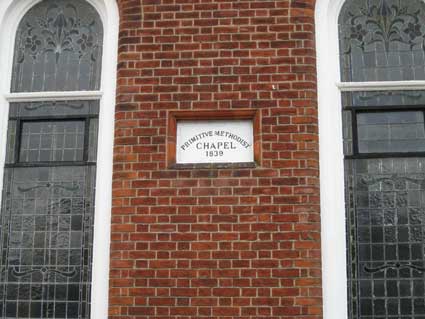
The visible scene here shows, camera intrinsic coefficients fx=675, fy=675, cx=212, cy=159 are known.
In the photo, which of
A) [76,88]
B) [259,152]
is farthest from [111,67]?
[259,152]

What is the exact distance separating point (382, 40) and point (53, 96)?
10.2 ft

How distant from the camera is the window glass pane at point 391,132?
6.00 metres

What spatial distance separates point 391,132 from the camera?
6.04 metres

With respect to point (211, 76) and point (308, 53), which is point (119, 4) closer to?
point (211, 76)

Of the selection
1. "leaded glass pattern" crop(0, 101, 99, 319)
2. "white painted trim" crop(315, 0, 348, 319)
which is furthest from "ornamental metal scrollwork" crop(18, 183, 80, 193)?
"white painted trim" crop(315, 0, 348, 319)

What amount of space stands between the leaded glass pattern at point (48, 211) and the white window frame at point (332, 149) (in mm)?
2044

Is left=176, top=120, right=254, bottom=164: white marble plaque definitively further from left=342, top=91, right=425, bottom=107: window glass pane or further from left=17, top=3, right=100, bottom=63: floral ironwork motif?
left=17, top=3, right=100, bottom=63: floral ironwork motif

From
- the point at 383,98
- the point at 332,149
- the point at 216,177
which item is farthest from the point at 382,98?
the point at 216,177

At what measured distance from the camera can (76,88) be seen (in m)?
→ 6.34

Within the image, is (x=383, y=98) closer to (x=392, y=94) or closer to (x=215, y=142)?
Answer: (x=392, y=94)

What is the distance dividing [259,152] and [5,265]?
2442mm

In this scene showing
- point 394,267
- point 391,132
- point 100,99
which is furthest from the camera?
point 100,99

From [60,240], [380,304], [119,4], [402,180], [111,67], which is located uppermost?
[119,4]

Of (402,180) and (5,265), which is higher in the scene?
(402,180)
